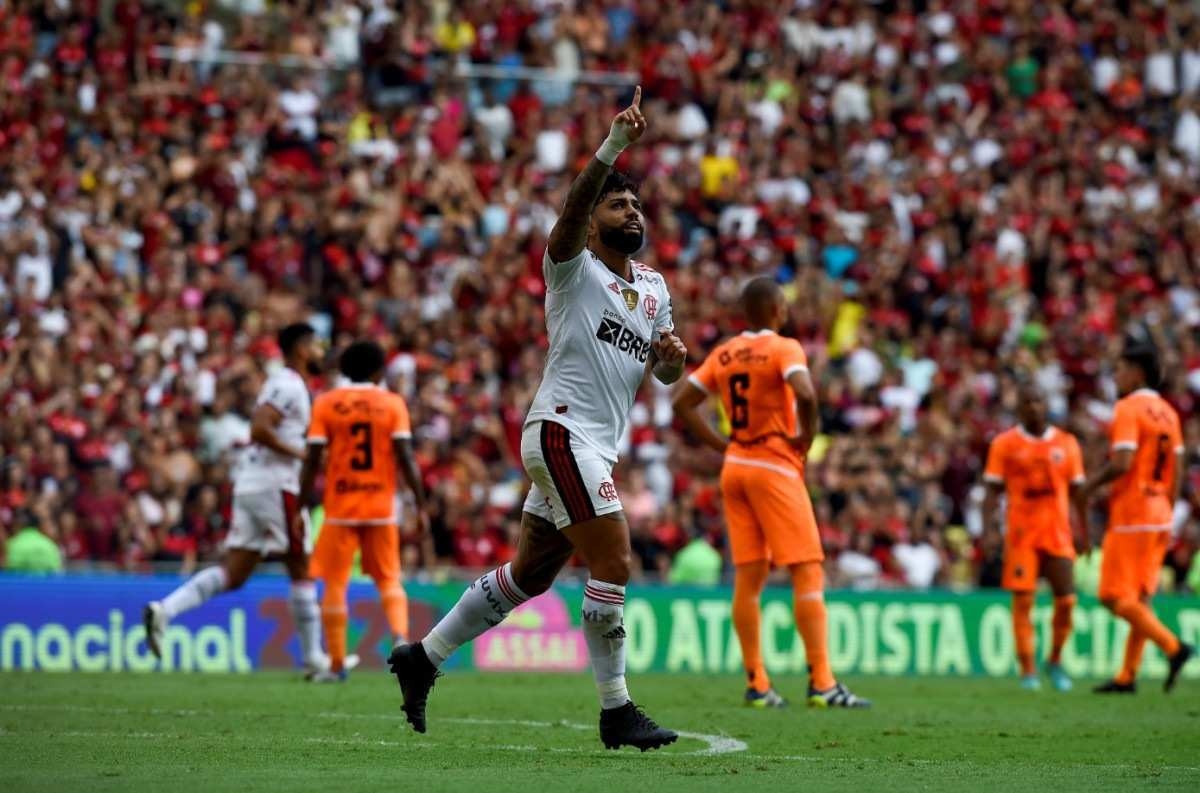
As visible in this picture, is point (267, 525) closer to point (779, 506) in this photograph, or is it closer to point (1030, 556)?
point (779, 506)

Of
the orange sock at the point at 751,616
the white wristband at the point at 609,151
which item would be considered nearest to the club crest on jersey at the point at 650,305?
the white wristband at the point at 609,151

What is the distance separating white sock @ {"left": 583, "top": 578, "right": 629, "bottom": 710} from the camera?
9.11m

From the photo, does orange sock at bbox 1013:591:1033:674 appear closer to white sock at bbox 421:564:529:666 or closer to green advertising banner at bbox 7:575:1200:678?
green advertising banner at bbox 7:575:1200:678

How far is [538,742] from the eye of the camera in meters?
10.1

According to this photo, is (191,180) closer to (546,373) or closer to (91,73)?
(91,73)

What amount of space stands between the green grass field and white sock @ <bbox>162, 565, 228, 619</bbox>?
0.59 meters

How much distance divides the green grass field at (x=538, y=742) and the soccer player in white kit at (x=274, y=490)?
2.63 feet

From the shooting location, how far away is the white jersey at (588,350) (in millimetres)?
→ 9164

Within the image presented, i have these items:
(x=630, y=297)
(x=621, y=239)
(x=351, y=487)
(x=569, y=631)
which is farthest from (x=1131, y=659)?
(x=621, y=239)

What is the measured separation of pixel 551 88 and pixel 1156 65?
35.9 ft

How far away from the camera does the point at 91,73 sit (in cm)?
2459

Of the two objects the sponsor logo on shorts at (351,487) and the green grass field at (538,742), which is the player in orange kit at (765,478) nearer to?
the green grass field at (538,742)

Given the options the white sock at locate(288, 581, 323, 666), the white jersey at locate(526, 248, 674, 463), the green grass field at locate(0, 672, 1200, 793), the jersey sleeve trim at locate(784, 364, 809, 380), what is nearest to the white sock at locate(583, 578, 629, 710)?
the green grass field at locate(0, 672, 1200, 793)

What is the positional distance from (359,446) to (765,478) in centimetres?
369
